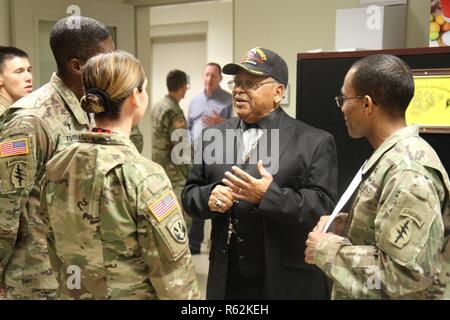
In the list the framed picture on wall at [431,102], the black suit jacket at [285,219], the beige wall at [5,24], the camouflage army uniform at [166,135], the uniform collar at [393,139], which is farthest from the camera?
the camouflage army uniform at [166,135]

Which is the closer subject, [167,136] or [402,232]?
[402,232]

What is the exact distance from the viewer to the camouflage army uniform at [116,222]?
1221 millimetres

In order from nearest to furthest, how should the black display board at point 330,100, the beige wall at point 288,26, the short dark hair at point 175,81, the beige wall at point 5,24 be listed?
the black display board at point 330,100 < the beige wall at point 288,26 < the beige wall at point 5,24 < the short dark hair at point 175,81

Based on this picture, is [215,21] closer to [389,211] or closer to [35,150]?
[35,150]

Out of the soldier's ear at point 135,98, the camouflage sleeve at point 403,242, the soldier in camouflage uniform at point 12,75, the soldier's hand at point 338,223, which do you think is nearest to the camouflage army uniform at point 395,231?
the camouflage sleeve at point 403,242

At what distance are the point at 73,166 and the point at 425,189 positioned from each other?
87 centimetres

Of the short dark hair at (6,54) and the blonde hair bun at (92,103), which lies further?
the short dark hair at (6,54)

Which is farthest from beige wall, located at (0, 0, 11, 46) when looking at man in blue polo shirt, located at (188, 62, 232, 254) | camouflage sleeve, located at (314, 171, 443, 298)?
camouflage sleeve, located at (314, 171, 443, 298)

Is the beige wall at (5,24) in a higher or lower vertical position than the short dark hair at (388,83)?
higher

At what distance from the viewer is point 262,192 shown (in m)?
1.78

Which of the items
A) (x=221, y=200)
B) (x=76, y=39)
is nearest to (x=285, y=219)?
(x=221, y=200)

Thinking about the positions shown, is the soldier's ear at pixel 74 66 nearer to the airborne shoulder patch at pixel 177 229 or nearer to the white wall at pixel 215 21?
the airborne shoulder patch at pixel 177 229

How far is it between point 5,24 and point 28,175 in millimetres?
2183
